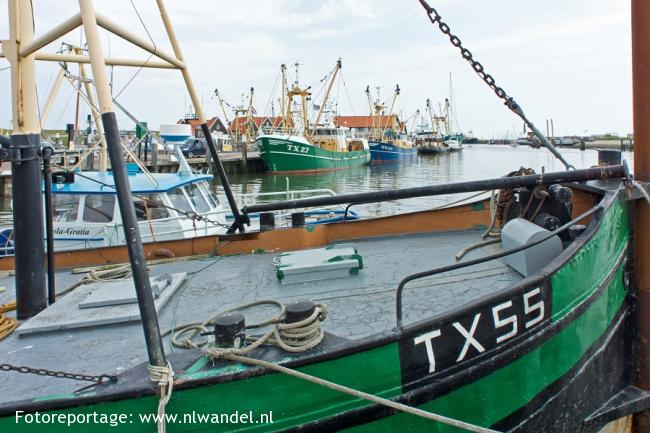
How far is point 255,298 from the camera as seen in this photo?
3.91m

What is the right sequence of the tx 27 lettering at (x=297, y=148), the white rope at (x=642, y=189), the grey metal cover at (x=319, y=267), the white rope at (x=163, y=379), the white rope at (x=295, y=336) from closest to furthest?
the white rope at (x=163, y=379)
the white rope at (x=295, y=336)
the white rope at (x=642, y=189)
the grey metal cover at (x=319, y=267)
the tx 27 lettering at (x=297, y=148)

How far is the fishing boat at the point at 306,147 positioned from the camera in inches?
Answer: 1860

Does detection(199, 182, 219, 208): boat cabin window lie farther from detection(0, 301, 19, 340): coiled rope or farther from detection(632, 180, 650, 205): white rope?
detection(632, 180, 650, 205): white rope

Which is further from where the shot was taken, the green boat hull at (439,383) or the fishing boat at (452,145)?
the fishing boat at (452,145)

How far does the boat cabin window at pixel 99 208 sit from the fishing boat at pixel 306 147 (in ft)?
121

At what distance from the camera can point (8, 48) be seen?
3670mm

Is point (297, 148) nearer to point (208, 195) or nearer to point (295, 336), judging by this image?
point (208, 195)

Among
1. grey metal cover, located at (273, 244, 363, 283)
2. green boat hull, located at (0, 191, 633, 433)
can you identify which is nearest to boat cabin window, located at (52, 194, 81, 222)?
grey metal cover, located at (273, 244, 363, 283)

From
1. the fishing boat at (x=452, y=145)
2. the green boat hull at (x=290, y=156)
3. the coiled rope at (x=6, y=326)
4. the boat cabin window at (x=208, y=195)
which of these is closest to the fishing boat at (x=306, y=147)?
the green boat hull at (x=290, y=156)

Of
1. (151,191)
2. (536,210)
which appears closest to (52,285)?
(536,210)

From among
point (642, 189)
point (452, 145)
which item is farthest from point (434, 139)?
point (642, 189)

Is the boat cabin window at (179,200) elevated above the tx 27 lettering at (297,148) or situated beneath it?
situated beneath

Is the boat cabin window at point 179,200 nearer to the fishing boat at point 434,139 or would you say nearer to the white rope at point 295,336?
the white rope at point 295,336

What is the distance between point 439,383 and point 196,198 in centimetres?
950
